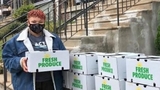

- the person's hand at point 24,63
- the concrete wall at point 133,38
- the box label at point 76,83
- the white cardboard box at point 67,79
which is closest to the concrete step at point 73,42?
the concrete wall at point 133,38

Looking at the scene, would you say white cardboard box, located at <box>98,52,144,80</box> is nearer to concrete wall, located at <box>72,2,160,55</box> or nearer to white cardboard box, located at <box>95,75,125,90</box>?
white cardboard box, located at <box>95,75,125,90</box>

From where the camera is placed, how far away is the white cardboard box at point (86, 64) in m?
2.92

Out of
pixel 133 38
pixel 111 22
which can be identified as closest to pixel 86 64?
pixel 133 38

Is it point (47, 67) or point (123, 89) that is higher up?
point (47, 67)

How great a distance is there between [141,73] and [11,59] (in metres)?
1.33

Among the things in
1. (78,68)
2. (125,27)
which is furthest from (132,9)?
(78,68)

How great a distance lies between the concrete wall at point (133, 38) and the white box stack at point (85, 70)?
244cm

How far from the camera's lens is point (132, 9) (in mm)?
6227

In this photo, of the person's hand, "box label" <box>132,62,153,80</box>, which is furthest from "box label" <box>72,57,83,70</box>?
"box label" <box>132,62,153,80</box>

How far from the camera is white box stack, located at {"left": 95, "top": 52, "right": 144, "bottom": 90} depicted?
2594 mm

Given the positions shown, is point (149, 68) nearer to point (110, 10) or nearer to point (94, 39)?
point (94, 39)

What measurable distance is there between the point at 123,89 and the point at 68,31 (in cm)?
514

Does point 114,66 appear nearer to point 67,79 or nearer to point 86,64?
point 86,64

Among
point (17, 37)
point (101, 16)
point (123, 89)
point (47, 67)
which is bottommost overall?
point (123, 89)
